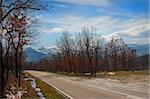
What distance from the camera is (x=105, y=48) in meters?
88.6

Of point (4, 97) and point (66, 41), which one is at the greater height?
point (66, 41)

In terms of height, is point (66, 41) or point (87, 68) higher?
point (66, 41)

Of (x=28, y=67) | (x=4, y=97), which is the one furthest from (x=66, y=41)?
(x=28, y=67)

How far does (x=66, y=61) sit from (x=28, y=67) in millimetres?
97795

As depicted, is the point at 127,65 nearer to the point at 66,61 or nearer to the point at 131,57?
the point at 131,57

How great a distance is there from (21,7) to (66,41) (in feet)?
241

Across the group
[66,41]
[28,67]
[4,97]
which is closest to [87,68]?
[66,41]

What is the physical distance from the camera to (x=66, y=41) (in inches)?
3570

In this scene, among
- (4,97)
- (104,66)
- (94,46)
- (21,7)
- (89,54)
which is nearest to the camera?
(21,7)

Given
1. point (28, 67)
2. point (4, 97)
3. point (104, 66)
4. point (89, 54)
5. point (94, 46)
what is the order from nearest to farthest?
point (4, 97) → point (89, 54) → point (94, 46) → point (104, 66) → point (28, 67)

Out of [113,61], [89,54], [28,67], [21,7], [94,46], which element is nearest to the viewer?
[21,7]

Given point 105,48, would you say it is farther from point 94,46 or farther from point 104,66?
point 94,46

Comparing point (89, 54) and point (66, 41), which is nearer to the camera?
point (89, 54)

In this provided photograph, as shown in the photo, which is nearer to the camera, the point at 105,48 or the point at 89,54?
the point at 89,54
